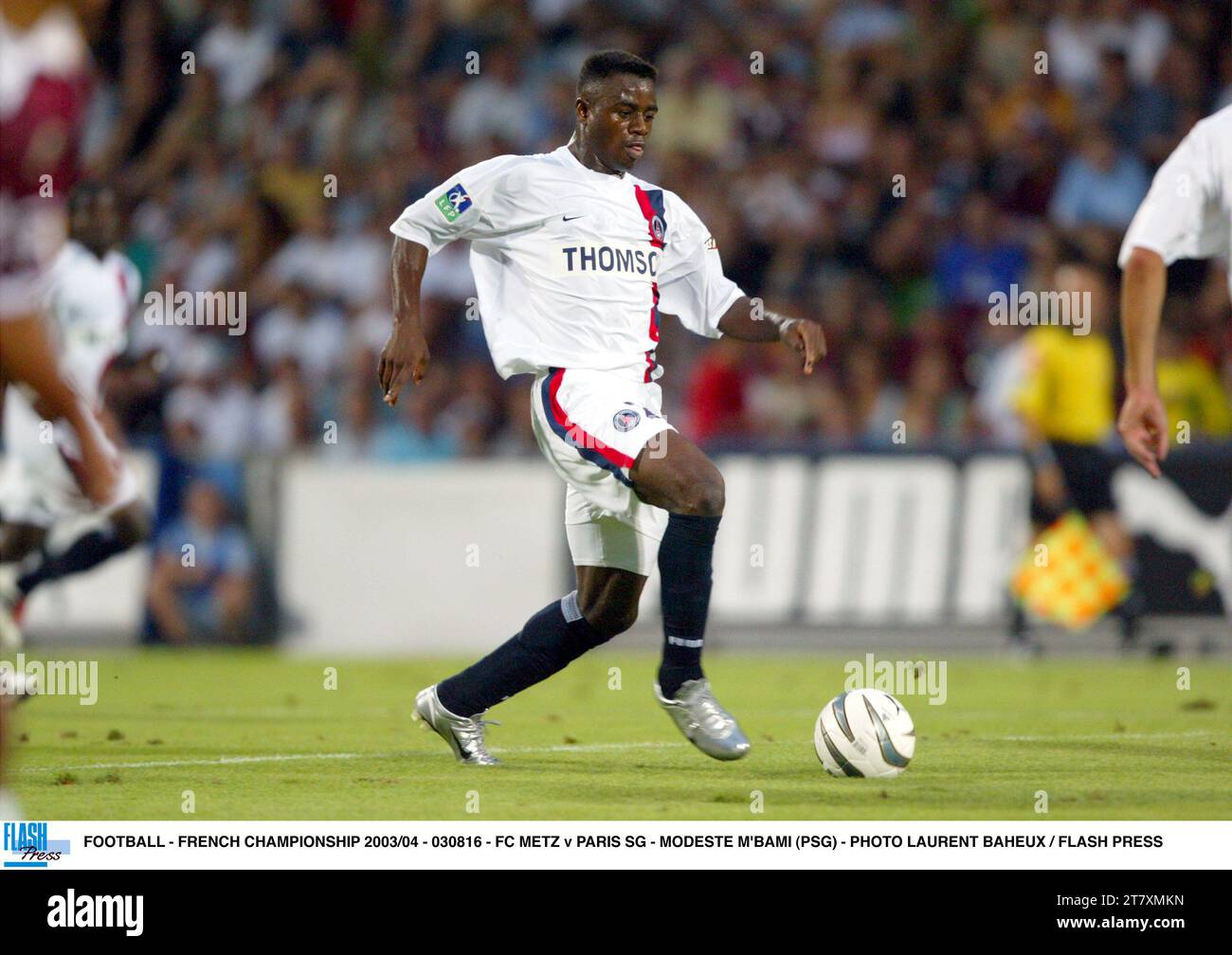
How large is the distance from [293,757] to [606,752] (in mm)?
1218

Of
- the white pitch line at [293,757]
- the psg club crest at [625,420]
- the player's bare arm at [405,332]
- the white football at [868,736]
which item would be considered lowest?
the white pitch line at [293,757]

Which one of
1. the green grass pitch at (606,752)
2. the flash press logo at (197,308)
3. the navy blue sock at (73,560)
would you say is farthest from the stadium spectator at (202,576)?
the navy blue sock at (73,560)

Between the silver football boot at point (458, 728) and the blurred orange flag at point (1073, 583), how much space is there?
6.38 m

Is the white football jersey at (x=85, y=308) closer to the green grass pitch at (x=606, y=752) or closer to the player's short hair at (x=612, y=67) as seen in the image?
the green grass pitch at (x=606, y=752)

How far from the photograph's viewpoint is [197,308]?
1568 centimetres

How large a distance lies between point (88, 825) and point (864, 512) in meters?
8.05

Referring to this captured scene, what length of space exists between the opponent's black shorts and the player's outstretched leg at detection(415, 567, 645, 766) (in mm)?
6457

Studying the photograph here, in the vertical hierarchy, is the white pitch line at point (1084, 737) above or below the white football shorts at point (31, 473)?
below

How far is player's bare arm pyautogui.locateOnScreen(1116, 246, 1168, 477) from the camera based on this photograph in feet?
18.9

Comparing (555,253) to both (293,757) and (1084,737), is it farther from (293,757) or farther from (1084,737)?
(1084,737)

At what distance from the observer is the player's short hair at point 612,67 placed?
22.2 ft

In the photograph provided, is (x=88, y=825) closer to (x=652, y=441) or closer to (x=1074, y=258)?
(x=652, y=441)

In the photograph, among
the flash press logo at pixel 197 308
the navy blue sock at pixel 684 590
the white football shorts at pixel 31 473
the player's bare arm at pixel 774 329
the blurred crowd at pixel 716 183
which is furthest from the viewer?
the flash press logo at pixel 197 308

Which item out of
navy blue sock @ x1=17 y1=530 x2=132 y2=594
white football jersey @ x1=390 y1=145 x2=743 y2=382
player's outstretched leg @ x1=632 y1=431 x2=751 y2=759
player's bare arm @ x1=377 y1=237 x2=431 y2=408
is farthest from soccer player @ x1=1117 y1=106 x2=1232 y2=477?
navy blue sock @ x1=17 y1=530 x2=132 y2=594
